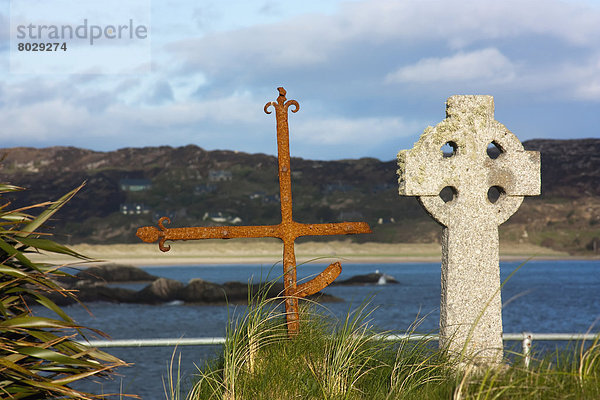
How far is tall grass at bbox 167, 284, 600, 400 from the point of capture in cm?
471

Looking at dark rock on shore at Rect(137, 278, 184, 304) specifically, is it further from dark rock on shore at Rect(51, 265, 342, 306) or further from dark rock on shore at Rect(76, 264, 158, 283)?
dark rock on shore at Rect(76, 264, 158, 283)

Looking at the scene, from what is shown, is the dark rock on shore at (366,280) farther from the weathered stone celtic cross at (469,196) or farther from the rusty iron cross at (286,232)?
the rusty iron cross at (286,232)

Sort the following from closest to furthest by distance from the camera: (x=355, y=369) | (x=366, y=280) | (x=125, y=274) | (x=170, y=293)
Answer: (x=355, y=369) < (x=170, y=293) < (x=125, y=274) < (x=366, y=280)

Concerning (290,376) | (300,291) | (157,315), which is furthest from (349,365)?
(157,315)

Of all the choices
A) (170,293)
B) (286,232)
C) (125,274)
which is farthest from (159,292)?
(286,232)

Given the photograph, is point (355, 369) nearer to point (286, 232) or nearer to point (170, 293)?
point (286, 232)

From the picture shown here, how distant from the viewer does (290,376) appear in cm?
550

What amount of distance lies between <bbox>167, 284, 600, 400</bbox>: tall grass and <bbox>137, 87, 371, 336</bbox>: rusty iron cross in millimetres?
205

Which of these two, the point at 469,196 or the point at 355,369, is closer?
the point at 355,369

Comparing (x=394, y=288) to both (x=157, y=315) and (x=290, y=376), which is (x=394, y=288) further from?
(x=290, y=376)

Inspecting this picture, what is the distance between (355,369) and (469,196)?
252 cm

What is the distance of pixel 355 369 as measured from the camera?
5586 millimetres

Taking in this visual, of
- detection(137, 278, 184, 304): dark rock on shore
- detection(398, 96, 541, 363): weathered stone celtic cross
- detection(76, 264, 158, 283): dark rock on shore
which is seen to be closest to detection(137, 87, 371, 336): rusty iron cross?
detection(398, 96, 541, 363): weathered stone celtic cross

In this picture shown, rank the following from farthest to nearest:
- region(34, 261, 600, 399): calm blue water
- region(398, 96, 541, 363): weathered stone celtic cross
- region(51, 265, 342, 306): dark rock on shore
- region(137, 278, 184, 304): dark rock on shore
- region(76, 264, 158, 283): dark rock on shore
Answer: region(76, 264, 158, 283): dark rock on shore, region(137, 278, 184, 304): dark rock on shore, region(51, 265, 342, 306): dark rock on shore, region(34, 261, 600, 399): calm blue water, region(398, 96, 541, 363): weathered stone celtic cross
